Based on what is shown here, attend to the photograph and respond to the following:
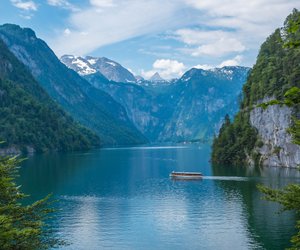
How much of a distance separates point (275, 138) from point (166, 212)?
10192cm

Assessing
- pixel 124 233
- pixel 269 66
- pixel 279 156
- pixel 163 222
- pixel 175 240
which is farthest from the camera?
pixel 269 66

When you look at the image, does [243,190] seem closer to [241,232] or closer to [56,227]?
[241,232]

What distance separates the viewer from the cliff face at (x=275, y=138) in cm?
16850

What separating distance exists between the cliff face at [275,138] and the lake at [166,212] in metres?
15.9

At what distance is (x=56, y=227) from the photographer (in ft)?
250

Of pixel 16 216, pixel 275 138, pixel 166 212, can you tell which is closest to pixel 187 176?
pixel 275 138

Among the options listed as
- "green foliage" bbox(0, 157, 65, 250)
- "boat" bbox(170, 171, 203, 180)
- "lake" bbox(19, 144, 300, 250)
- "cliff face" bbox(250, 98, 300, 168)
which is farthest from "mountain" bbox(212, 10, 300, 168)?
"green foliage" bbox(0, 157, 65, 250)

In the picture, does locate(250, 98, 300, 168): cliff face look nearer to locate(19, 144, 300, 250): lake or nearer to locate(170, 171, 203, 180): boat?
locate(19, 144, 300, 250): lake

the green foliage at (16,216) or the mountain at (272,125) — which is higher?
the mountain at (272,125)

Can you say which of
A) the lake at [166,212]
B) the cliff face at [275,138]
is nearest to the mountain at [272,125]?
the cliff face at [275,138]

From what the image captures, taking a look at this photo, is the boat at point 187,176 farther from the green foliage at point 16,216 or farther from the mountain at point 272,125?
the green foliage at point 16,216

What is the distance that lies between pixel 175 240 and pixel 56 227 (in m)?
21.1

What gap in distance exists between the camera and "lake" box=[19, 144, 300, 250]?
67.2m

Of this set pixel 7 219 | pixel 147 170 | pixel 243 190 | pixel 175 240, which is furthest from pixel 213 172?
pixel 7 219
